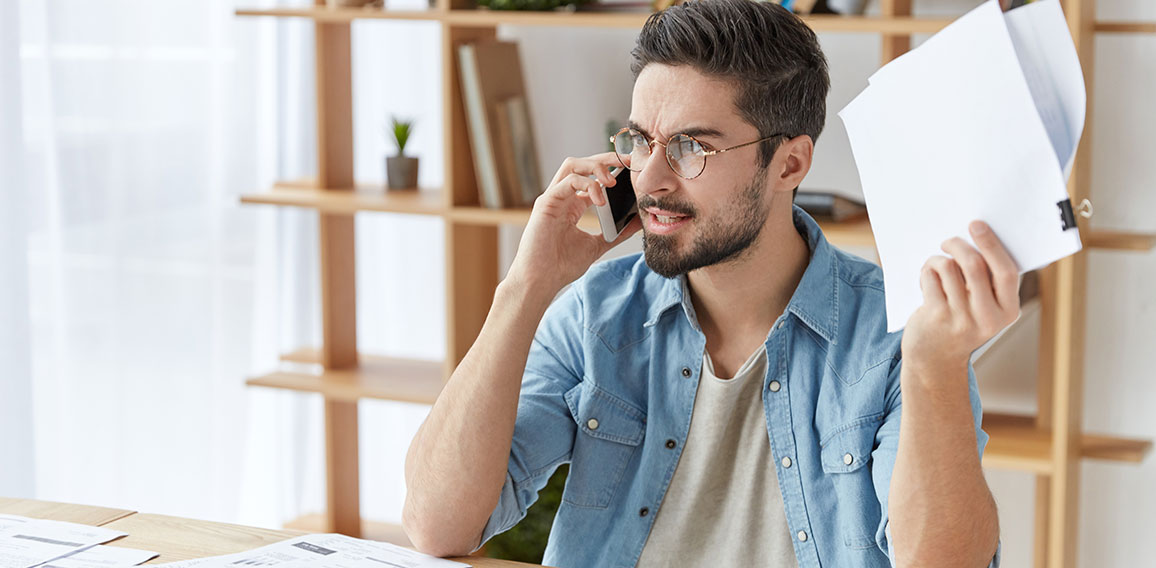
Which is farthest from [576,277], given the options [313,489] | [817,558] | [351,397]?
[313,489]

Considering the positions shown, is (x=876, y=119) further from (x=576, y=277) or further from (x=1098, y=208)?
(x=1098, y=208)

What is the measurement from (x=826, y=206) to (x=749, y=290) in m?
0.90

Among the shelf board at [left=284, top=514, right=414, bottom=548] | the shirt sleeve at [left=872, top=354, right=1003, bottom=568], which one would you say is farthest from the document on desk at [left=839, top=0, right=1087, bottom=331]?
the shelf board at [left=284, top=514, right=414, bottom=548]

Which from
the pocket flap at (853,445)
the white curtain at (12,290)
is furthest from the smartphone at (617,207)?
the white curtain at (12,290)

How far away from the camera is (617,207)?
163 cm

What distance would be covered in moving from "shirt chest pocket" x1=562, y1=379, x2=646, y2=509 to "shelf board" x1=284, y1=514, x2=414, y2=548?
158 cm

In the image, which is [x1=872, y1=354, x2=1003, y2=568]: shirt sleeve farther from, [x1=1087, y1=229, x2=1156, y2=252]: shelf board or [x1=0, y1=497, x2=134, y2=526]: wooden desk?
[x1=1087, y1=229, x2=1156, y2=252]: shelf board

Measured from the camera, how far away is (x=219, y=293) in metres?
3.05

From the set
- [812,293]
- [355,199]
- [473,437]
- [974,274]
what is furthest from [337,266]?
[974,274]

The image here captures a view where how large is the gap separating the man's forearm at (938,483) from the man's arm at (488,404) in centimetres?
47

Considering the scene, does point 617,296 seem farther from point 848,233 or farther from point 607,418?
point 848,233

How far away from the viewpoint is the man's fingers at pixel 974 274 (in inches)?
44.2

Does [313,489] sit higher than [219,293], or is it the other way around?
[219,293]

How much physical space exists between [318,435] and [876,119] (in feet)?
8.11
